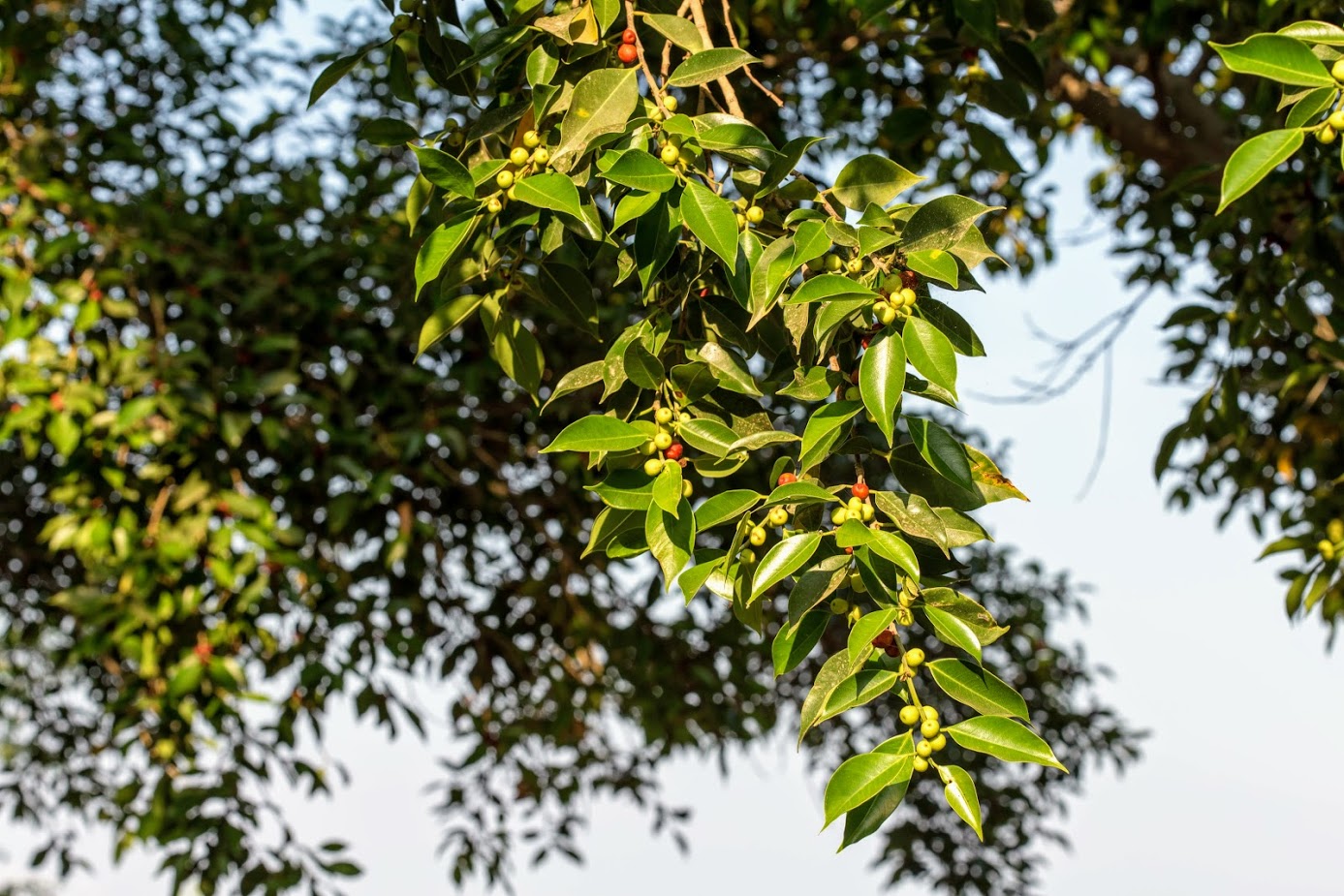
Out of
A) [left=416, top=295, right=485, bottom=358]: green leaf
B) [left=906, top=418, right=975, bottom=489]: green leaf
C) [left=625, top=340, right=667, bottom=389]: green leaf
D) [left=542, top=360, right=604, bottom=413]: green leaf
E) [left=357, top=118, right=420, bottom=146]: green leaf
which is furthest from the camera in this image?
[left=357, top=118, right=420, bottom=146]: green leaf

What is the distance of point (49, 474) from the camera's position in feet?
11.3

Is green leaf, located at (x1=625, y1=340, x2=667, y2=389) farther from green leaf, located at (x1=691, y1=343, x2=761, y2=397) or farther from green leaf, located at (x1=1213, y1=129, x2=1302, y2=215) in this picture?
green leaf, located at (x1=1213, y1=129, x2=1302, y2=215)

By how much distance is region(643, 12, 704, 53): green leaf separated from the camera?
1393 mm

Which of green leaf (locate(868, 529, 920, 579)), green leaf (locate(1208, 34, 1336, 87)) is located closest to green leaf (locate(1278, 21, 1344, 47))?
green leaf (locate(1208, 34, 1336, 87))

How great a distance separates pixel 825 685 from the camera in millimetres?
1149

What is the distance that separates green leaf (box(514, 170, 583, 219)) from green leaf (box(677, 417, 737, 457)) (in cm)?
22

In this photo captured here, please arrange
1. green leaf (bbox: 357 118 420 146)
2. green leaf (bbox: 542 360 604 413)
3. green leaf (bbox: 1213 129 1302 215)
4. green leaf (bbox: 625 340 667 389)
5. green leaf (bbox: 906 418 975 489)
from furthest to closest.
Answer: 1. green leaf (bbox: 357 118 420 146)
2. green leaf (bbox: 542 360 604 413)
3. green leaf (bbox: 625 340 667 389)
4. green leaf (bbox: 906 418 975 489)
5. green leaf (bbox: 1213 129 1302 215)

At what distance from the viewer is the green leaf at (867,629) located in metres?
1.09

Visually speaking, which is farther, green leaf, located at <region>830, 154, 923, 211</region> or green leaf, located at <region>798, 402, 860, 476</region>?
green leaf, located at <region>830, 154, 923, 211</region>

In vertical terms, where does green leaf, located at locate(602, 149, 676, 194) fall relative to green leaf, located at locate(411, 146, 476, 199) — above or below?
below

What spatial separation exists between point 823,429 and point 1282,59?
1.55 feet

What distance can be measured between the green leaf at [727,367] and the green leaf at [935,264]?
200 mm

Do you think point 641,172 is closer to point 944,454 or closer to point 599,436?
point 599,436

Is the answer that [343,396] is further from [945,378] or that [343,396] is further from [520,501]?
[945,378]
